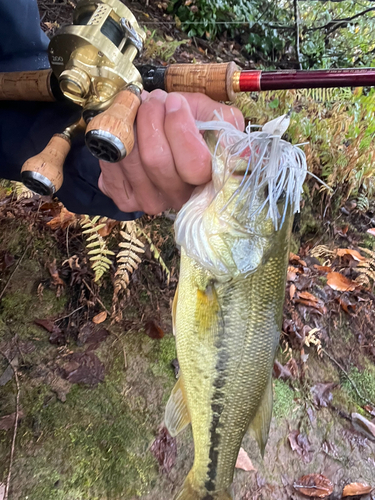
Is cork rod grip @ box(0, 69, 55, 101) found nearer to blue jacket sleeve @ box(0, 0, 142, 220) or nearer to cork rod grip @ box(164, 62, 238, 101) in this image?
blue jacket sleeve @ box(0, 0, 142, 220)

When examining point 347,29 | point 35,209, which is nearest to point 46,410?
point 35,209

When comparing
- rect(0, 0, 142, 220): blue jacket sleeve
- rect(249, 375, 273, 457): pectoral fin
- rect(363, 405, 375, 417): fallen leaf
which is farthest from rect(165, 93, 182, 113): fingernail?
rect(363, 405, 375, 417): fallen leaf

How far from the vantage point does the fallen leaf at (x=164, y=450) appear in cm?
249

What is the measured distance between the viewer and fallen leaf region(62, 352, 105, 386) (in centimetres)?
249

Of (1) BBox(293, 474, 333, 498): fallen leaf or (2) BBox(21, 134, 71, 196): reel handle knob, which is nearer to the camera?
(2) BBox(21, 134, 71, 196): reel handle knob

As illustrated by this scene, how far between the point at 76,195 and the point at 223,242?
107cm

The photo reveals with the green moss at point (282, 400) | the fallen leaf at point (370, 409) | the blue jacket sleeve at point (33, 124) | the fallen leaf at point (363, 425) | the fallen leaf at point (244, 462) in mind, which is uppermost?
the blue jacket sleeve at point (33, 124)

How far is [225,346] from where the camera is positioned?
5.05 feet

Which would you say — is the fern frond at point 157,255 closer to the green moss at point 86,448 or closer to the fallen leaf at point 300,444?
the green moss at point 86,448

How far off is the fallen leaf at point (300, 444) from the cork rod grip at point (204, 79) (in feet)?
9.50

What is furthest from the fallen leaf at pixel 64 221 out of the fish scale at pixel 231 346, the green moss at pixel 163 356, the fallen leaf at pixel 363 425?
the fallen leaf at pixel 363 425

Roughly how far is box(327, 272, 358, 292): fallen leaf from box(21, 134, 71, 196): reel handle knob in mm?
3603

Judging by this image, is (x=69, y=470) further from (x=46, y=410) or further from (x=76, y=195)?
(x=76, y=195)

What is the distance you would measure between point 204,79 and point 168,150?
1.23 ft
